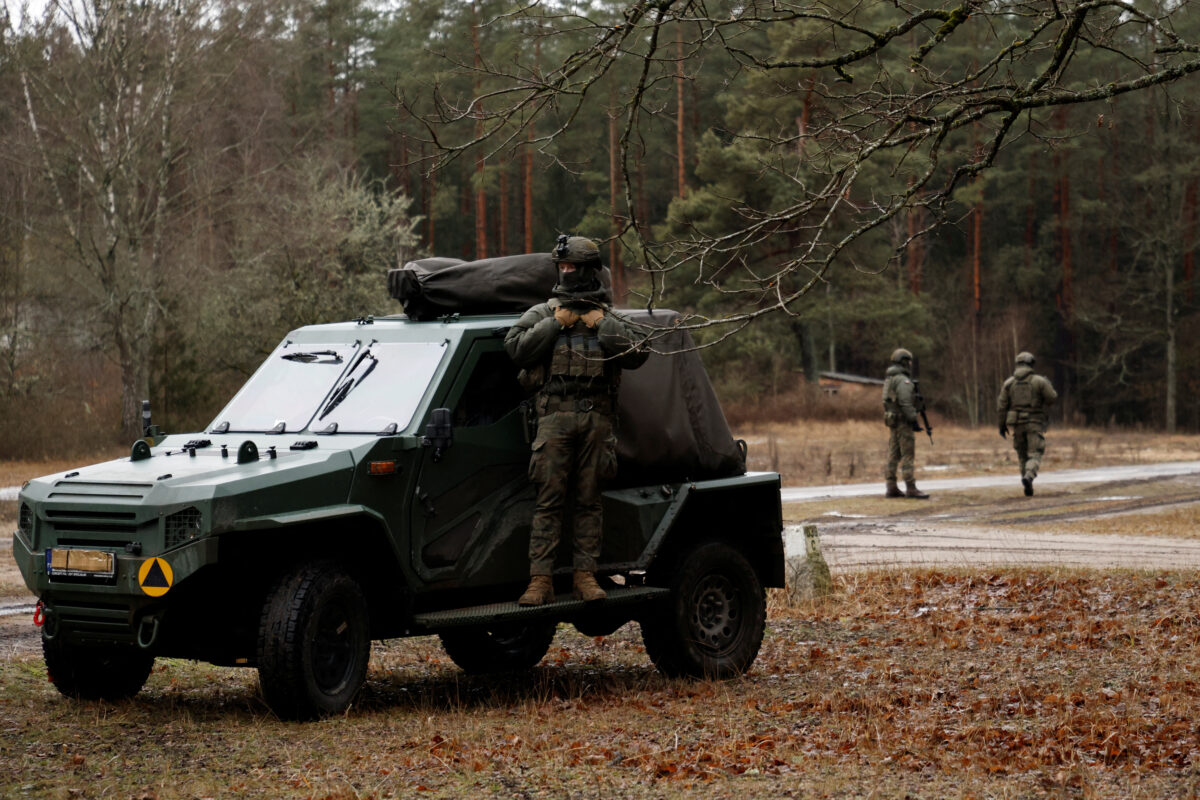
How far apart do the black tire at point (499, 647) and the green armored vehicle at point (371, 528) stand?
0.07ft

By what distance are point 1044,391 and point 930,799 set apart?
19283 mm

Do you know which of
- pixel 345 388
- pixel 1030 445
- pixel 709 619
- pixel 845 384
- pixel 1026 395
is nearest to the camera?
pixel 345 388

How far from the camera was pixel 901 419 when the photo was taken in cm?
2342

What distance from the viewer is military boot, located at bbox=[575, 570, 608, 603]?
8352 mm

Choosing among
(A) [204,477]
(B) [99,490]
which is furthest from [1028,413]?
(B) [99,490]

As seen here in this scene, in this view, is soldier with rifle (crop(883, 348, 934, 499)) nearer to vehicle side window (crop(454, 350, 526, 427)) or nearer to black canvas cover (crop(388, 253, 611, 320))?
black canvas cover (crop(388, 253, 611, 320))

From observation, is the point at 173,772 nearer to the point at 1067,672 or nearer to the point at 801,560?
the point at 1067,672

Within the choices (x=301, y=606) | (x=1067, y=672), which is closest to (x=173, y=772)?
(x=301, y=606)

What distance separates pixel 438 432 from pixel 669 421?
1753 millimetres

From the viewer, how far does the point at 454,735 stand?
721 centimetres

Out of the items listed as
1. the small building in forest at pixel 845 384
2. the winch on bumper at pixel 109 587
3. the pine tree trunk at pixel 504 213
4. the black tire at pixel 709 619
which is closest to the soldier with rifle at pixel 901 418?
the black tire at pixel 709 619

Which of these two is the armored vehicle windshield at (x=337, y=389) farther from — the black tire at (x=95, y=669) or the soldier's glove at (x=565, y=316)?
the black tire at (x=95, y=669)

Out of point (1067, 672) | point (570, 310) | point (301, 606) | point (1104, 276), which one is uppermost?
point (1104, 276)

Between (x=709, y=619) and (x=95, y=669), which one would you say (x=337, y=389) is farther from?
(x=709, y=619)
